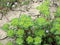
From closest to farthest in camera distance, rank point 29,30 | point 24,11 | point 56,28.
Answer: point 56,28 → point 29,30 → point 24,11

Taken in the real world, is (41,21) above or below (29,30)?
above

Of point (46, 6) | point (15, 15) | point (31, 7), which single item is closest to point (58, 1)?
point (31, 7)

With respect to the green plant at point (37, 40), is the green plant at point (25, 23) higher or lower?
higher

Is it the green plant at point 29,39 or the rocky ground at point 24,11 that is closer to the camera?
the green plant at point 29,39

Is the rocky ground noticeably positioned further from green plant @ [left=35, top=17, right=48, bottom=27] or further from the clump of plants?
green plant @ [left=35, top=17, right=48, bottom=27]

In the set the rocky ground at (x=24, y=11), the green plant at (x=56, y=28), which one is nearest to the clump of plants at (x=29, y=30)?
the green plant at (x=56, y=28)

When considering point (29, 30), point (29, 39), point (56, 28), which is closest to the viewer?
point (56, 28)

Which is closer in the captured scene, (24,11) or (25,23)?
(25,23)

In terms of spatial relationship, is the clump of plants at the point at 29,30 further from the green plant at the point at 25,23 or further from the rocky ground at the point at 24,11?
the rocky ground at the point at 24,11

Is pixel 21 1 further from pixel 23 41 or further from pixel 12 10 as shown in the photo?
pixel 23 41

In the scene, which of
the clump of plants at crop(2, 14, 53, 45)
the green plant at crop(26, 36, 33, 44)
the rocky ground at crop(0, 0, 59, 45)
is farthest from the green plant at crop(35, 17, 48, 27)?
the rocky ground at crop(0, 0, 59, 45)

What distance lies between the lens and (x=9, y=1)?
15.4ft

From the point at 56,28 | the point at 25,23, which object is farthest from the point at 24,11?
the point at 56,28

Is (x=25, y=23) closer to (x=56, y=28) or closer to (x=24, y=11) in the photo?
(x=56, y=28)
